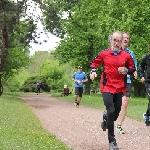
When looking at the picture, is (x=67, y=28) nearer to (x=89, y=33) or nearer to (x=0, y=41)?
(x=89, y=33)

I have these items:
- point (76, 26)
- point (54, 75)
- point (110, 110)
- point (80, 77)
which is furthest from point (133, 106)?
point (54, 75)

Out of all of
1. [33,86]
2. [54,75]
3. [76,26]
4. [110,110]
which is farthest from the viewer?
[54,75]

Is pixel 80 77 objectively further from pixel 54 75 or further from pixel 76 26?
pixel 54 75

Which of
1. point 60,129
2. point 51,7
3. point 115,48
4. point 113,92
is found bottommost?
point 60,129

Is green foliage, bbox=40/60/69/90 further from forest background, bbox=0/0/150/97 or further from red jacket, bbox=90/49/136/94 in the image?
red jacket, bbox=90/49/136/94

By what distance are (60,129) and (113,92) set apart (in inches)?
143

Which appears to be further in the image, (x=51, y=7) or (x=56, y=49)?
(x=56, y=49)

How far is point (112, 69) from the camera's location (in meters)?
7.43

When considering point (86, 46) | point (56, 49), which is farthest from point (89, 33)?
point (56, 49)

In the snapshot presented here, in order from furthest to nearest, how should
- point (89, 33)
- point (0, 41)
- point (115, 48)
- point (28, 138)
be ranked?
1. point (89, 33)
2. point (0, 41)
3. point (28, 138)
4. point (115, 48)

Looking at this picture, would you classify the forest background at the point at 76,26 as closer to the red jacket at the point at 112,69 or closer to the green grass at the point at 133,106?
the green grass at the point at 133,106

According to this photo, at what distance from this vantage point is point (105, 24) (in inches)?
1344

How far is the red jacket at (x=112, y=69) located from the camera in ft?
24.4

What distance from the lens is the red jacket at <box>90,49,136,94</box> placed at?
7.43m
